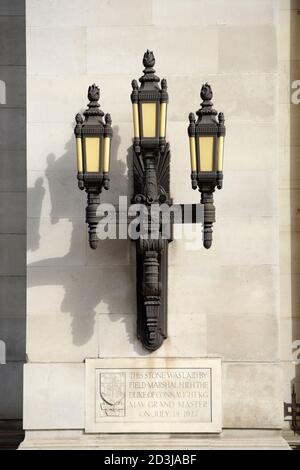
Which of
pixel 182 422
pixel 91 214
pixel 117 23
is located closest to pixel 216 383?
pixel 182 422

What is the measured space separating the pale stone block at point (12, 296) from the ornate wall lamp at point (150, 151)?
7.00 ft

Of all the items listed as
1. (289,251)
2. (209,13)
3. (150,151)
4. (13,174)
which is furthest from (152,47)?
(289,251)

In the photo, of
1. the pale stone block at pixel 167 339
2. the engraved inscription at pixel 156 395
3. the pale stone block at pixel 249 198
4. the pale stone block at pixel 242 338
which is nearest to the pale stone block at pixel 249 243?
the pale stone block at pixel 249 198

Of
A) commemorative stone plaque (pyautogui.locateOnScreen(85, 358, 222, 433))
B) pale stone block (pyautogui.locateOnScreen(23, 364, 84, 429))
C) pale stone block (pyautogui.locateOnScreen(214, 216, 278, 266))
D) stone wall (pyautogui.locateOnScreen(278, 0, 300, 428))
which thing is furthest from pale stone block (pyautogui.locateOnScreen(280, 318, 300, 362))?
pale stone block (pyautogui.locateOnScreen(23, 364, 84, 429))

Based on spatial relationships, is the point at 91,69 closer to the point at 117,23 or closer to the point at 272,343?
the point at 117,23

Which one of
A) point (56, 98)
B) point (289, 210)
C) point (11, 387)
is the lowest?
point (11, 387)

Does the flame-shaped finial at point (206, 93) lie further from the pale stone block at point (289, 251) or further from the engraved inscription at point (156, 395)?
the engraved inscription at point (156, 395)

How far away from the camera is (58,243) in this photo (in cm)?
1080

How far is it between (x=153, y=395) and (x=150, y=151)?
249cm

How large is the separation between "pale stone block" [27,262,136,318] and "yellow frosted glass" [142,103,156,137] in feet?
5.06

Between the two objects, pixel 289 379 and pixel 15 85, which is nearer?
pixel 289 379

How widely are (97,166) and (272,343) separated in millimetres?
2580

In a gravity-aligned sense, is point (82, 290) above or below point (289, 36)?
below

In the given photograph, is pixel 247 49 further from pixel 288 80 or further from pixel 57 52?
pixel 57 52
